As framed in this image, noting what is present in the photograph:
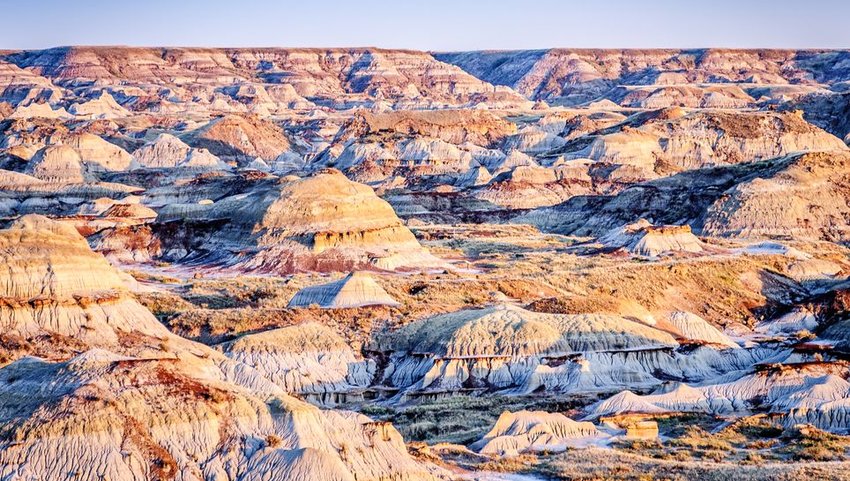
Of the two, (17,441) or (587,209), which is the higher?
(17,441)

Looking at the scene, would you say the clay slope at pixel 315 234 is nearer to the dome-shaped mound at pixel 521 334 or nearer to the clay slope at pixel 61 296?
the dome-shaped mound at pixel 521 334

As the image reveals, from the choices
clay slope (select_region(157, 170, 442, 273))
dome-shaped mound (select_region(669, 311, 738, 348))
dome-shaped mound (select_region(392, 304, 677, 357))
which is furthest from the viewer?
clay slope (select_region(157, 170, 442, 273))

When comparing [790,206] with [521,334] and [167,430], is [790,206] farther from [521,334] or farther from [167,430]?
[167,430]

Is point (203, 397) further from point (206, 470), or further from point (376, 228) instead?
point (376, 228)

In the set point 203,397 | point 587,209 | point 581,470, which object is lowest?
point 587,209

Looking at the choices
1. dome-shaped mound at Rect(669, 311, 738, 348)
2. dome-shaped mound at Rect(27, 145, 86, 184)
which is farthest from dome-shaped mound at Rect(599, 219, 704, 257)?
dome-shaped mound at Rect(27, 145, 86, 184)

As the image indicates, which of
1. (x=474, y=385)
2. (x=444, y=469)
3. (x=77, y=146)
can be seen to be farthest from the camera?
(x=77, y=146)

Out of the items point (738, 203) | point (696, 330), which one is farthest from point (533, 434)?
point (738, 203)

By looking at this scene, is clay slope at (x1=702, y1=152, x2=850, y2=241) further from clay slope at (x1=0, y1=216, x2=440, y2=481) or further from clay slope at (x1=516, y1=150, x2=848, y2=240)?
clay slope at (x1=0, y1=216, x2=440, y2=481)

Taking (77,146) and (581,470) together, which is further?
(77,146)

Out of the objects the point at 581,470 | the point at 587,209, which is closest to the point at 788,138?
the point at 587,209

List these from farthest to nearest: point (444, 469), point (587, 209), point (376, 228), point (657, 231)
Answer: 1. point (587, 209)
2. point (657, 231)
3. point (376, 228)
4. point (444, 469)
